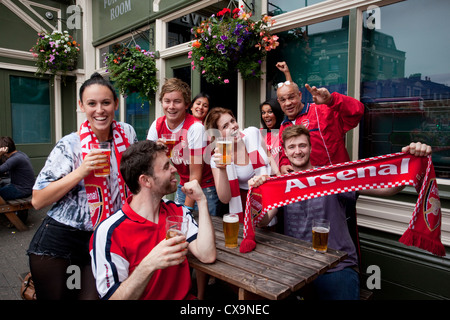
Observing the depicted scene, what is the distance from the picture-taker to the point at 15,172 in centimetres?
507

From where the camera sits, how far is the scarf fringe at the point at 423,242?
193cm

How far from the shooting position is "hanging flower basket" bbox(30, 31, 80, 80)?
7.04 metres

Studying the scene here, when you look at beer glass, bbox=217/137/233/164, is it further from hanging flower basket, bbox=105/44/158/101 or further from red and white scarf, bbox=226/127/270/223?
hanging flower basket, bbox=105/44/158/101

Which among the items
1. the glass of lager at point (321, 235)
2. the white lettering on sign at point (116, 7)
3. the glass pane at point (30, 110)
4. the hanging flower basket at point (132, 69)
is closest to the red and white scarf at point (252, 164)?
the glass of lager at point (321, 235)

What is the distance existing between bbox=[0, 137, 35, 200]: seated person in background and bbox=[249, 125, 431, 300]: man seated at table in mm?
4667

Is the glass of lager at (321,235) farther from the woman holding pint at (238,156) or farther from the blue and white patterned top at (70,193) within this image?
the blue and white patterned top at (70,193)

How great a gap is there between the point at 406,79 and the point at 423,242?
5.69 feet

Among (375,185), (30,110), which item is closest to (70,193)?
(375,185)

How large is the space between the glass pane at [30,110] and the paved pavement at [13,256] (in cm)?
309

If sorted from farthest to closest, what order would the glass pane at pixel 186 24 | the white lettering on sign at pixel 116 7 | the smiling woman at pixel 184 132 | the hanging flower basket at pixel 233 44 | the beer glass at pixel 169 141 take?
the white lettering on sign at pixel 116 7, the glass pane at pixel 186 24, the hanging flower basket at pixel 233 44, the smiling woman at pixel 184 132, the beer glass at pixel 169 141

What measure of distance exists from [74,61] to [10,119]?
2174mm
